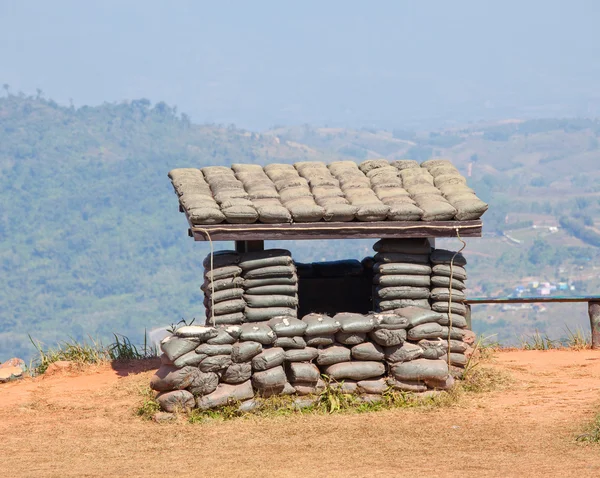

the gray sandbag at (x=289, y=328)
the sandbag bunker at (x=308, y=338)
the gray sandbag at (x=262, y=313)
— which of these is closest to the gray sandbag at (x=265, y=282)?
the sandbag bunker at (x=308, y=338)

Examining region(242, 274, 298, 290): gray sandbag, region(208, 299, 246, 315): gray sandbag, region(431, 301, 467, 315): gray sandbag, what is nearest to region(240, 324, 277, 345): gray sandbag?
region(208, 299, 246, 315): gray sandbag

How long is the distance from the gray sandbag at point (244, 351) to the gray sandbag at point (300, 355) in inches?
14.6

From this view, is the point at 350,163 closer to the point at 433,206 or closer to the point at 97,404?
the point at 433,206

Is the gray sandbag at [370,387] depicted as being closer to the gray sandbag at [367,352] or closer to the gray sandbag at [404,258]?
the gray sandbag at [367,352]

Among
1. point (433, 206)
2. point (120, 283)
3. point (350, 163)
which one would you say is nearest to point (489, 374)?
point (433, 206)

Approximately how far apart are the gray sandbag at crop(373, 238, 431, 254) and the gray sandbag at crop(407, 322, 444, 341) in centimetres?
110

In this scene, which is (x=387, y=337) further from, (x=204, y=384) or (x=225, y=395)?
(x=204, y=384)

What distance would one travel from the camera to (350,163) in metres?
14.9

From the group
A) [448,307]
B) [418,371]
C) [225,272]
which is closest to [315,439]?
[418,371]

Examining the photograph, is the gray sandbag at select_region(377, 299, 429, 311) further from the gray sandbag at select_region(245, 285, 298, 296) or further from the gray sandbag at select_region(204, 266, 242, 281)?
the gray sandbag at select_region(204, 266, 242, 281)

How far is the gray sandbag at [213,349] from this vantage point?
11.5 metres

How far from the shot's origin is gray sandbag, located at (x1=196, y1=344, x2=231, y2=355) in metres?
11.5

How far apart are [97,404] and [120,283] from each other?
556 feet

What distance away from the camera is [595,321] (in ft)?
52.5
